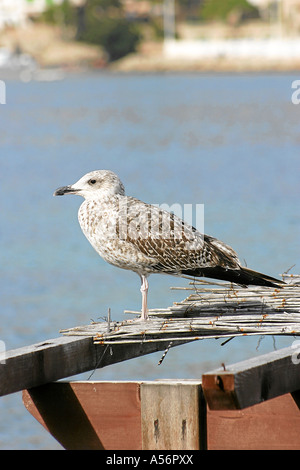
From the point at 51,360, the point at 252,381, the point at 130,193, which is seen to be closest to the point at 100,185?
the point at 51,360

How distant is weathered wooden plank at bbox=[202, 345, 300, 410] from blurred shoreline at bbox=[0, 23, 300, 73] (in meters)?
118

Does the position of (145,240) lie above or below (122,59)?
below

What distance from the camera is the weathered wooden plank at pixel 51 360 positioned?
579 cm

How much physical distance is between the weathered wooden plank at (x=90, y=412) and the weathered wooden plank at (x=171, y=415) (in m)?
0.19

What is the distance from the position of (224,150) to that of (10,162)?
8566 millimetres

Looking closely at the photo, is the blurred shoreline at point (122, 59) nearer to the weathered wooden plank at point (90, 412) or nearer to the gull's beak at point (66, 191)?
the gull's beak at point (66, 191)

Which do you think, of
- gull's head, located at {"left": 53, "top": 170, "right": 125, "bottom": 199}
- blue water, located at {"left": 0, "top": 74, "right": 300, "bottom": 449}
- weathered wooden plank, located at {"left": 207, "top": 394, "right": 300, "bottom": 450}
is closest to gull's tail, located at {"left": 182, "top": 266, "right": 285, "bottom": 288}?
gull's head, located at {"left": 53, "top": 170, "right": 125, "bottom": 199}

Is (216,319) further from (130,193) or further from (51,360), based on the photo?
(130,193)

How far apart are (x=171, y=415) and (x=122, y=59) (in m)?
129

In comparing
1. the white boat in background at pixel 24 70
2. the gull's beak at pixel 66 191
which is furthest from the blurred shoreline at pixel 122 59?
the gull's beak at pixel 66 191

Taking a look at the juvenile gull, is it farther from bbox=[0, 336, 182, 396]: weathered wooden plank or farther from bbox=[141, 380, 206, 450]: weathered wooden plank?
bbox=[141, 380, 206, 450]: weathered wooden plank

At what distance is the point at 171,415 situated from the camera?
566cm

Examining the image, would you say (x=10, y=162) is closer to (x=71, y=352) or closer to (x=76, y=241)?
(x=76, y=241)

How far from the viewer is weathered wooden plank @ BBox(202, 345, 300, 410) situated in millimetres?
5070
